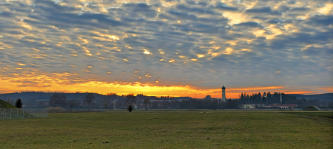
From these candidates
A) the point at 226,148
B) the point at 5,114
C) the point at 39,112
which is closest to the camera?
the point at 226,148

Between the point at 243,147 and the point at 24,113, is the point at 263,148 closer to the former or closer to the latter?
the point at 243,147

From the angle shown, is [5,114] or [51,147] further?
[5,114]

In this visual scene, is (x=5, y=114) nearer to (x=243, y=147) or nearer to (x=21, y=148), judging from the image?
(x=21, y=148)

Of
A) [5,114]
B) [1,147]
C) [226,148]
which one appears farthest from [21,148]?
[5,114]

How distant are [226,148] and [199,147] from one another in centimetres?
214

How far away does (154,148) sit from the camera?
24.0 m

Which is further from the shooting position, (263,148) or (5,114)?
(5,114)

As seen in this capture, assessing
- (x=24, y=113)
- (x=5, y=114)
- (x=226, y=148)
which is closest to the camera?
(x=226, y=148)

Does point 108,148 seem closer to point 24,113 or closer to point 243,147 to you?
point 243,147

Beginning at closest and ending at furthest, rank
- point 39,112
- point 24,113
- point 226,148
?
point 226,148, point 24,113, point 39,112

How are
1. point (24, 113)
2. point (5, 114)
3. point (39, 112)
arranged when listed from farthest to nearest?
1. point (39, 112)
2. point (24, 113)
3. point (5, 114)

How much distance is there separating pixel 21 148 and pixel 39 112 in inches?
2980

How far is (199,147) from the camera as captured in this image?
2455 cm

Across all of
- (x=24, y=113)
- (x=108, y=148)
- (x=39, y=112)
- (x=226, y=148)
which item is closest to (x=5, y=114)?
(x=24, y=113)
